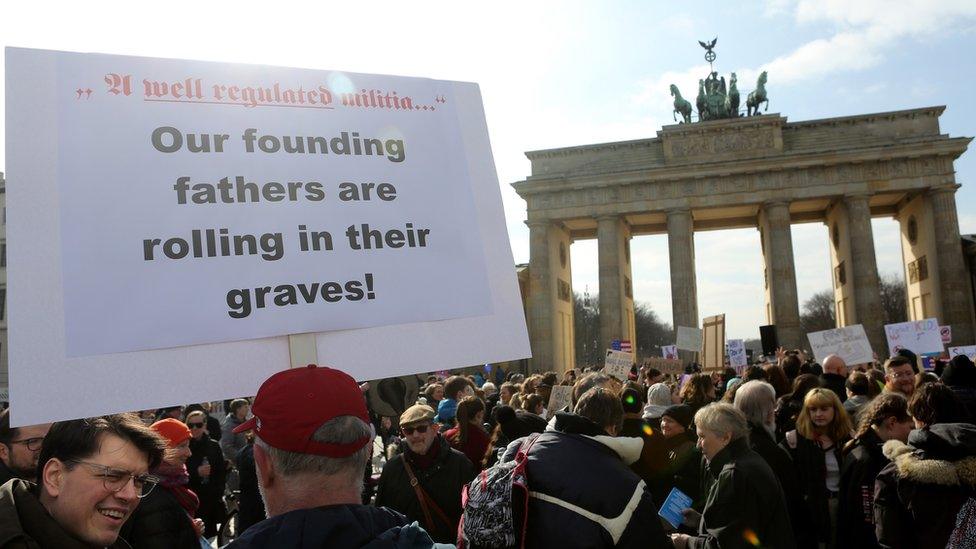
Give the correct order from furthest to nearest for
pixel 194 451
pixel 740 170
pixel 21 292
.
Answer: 1. pixel 740 170
2. pixel 194 451
3. pixel 21 292

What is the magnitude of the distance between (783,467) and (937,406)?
1.23 m

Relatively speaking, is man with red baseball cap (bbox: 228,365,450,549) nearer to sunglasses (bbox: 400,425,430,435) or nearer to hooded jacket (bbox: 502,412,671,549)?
hooded jacket (bbox: 502,412,671,549)

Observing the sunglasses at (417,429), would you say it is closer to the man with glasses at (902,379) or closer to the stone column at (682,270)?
the man with glasses at (902,379)

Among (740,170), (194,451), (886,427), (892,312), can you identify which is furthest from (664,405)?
(892,312)

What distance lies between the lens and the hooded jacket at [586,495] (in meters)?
2.71

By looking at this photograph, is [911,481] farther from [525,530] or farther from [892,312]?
[892,312]

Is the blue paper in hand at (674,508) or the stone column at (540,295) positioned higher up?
the stone column at (540,295)

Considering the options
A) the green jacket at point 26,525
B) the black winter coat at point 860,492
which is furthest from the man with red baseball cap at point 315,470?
the black winter coat at point 860,492

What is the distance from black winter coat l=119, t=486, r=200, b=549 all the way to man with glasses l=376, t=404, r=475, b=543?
5.99 ft

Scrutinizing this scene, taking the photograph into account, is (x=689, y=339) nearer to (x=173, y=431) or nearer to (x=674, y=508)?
(x=674, y=508)

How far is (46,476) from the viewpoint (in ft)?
7.35

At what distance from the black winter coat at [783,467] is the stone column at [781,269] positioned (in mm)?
36211

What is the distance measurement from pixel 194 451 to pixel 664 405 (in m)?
4.90

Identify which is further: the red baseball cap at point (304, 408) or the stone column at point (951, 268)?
the stone column at point (951, 268)
